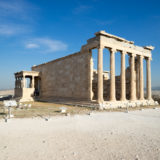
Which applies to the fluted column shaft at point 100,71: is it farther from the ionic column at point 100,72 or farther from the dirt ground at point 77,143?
the dirt ground at point 77,143

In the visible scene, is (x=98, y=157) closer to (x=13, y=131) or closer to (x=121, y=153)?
(x=121, y=153)

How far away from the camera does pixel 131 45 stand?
22297 millimetres

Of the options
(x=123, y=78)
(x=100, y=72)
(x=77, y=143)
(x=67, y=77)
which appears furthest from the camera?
(x=67, y=77)

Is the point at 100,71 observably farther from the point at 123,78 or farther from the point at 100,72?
the point at 123,78

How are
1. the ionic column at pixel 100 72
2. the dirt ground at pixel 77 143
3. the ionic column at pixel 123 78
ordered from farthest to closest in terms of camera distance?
the ionic column at pixel 123 78, the ionic column at pixel 100 72, the dirt ground at pixel 77 143

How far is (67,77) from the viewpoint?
24906mm

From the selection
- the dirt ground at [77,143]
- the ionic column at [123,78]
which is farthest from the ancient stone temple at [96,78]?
the dirt ground at [77,143]

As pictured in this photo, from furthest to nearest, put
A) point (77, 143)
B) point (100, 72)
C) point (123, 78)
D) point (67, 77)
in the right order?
point (67, 77) → point (123, 78) → point (100, 72) → point (77, 143)

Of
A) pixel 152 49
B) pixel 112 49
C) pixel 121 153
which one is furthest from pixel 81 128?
pixel 152 49

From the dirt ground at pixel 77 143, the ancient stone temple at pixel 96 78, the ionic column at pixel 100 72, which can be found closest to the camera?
the dirt ground at pixel 77 143

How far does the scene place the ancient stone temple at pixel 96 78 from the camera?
19344mm

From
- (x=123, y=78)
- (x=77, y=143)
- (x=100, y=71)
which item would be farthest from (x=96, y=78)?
(x=77, y=143)

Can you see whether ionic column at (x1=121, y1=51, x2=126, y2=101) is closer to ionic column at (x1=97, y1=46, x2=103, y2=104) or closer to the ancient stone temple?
the ancient stone temple

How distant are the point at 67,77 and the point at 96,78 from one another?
13.9ft
